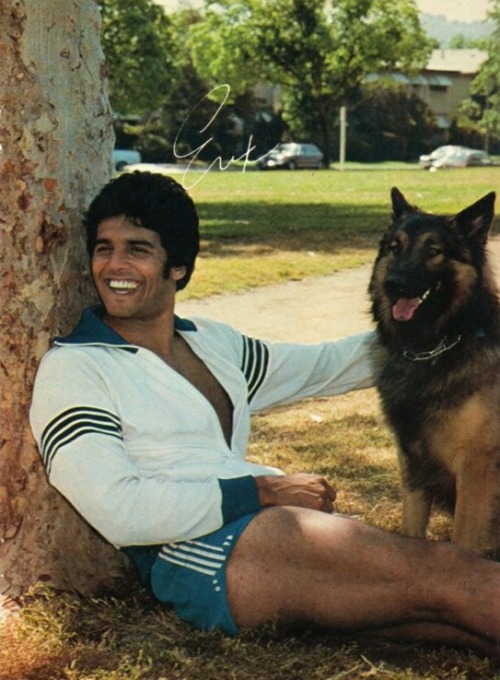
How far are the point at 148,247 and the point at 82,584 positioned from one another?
1.37m

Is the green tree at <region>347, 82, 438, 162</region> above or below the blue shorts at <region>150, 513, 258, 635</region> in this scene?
below

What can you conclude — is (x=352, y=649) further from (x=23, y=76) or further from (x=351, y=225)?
(x=351, y=225)

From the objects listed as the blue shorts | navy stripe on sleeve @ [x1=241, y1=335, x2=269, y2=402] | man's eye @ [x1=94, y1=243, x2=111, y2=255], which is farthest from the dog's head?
the blue shorts

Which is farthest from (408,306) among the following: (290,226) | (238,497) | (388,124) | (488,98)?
(388,124)

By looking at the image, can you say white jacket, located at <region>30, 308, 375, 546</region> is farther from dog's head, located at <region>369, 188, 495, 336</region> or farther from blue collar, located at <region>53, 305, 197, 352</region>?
dog's head, located at <region>369, 188, 495, 336</region>

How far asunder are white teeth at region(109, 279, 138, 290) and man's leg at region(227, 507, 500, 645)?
0.93 meters

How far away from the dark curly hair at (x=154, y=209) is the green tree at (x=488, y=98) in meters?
43.7

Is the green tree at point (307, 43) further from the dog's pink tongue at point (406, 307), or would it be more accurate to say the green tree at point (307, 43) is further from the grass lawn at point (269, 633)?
the dog's pink tongue at point (406, 307)

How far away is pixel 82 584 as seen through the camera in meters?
3.95

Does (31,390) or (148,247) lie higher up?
(148,247)

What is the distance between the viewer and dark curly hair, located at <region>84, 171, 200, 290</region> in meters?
3.57

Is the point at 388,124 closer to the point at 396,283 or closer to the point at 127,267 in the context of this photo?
the point at 396,283

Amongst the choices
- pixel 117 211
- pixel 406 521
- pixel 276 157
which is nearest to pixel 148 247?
pixel 117 211

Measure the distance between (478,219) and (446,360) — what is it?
635 millimetres
